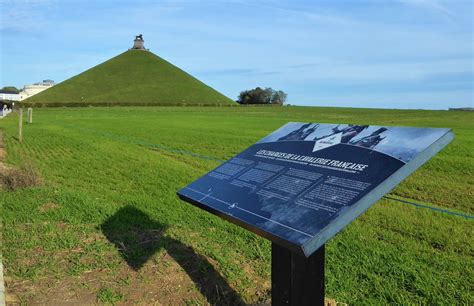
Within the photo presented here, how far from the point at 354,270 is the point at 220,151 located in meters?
12.5

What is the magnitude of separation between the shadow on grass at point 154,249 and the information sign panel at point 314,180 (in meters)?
1.00

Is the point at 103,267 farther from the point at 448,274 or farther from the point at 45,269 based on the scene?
the point at 448,274

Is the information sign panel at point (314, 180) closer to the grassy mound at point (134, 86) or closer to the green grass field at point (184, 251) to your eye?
the green grass field at point (184, 251)

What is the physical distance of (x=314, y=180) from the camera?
3.33 meters

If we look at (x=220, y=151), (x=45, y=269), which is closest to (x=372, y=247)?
(x=45, y=269)

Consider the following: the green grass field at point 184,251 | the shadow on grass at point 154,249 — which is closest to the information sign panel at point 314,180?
the shadow on grass at point 154,249

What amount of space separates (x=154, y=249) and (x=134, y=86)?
12917 cm

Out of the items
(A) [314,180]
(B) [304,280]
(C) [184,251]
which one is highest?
(A) [314,180]

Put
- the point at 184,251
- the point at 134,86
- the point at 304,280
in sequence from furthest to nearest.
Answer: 1. the point at 134,86
2. the point at 184,251
3. the point at 304,280

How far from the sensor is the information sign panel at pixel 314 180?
9.42 ft

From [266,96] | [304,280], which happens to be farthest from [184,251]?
[266,96]

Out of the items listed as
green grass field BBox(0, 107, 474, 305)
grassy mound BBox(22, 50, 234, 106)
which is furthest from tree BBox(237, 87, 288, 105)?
green grass field BBox(0, 107, 474, 305)

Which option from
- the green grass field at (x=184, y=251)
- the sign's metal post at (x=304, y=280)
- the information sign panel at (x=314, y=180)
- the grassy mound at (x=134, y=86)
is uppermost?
the grassy mound at (x=134, y=86)

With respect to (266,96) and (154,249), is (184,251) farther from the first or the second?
(266,96)
